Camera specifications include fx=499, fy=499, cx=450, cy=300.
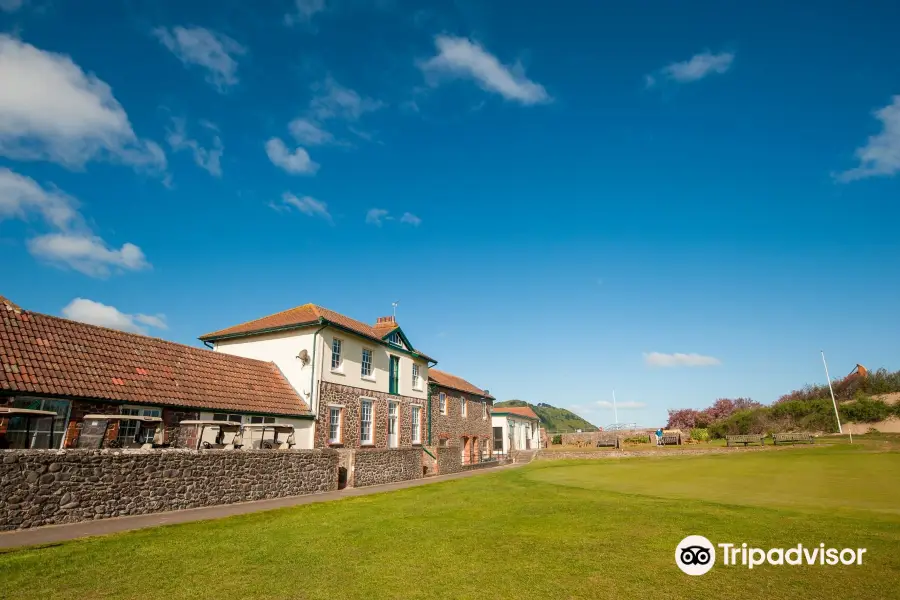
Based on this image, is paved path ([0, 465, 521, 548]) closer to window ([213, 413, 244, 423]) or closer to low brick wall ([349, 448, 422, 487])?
low brick wall ([349, 448, 422, 487])

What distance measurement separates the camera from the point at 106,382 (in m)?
14.6

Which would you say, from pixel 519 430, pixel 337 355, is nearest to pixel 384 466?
pixel 337 355

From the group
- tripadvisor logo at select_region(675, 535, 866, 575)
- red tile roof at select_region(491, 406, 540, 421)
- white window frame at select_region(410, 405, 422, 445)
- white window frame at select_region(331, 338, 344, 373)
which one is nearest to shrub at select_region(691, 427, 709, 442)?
red tile roof at select_region(491, 406, 540, 421)

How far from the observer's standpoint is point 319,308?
2509cm

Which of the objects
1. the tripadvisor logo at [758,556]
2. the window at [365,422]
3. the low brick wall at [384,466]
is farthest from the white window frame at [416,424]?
the tripadvisor logo at [758,556]

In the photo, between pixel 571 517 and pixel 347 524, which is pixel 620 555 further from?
pixel 347 524

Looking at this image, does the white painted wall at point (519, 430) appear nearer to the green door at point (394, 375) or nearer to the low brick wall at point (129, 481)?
the green door at point (394, 375)

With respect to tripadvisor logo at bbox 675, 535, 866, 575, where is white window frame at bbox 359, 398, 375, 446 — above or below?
above

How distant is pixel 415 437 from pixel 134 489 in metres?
18.9

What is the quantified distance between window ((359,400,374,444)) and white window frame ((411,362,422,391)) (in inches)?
194

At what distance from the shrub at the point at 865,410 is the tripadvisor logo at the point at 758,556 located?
38241 mm

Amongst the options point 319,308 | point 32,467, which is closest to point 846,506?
point 32,467

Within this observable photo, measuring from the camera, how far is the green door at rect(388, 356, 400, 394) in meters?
28.0

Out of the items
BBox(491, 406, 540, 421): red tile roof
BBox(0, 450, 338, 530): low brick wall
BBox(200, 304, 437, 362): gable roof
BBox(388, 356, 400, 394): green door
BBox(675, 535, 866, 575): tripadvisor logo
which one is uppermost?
BBox(200, 304, 437, 362): gable roof
